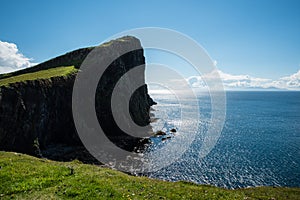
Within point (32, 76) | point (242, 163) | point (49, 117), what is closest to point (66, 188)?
point (242, 163)

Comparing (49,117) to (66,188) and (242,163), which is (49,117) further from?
(242,163)

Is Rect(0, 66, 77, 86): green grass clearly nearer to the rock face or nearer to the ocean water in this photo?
the rock face

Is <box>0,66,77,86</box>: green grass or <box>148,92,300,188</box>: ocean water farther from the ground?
<box>0,66,77,86</box>: green grass

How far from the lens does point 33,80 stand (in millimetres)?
56281

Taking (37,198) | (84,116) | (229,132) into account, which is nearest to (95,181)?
(37,198)

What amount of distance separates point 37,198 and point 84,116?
57.2m

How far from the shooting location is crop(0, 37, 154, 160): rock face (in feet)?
155

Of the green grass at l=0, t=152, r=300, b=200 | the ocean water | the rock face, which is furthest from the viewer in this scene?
the rock face

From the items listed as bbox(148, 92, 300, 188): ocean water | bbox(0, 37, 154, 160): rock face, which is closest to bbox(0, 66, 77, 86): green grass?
bbox(0, 37, 154, 160): rock face

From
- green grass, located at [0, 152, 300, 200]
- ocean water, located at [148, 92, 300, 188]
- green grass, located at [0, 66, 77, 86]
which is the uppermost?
green grass, located at [0, 66, 77, 86]

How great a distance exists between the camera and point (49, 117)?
198ft

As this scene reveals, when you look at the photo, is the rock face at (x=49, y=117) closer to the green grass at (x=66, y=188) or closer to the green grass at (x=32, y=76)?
the green grass at (x=32, y=76)

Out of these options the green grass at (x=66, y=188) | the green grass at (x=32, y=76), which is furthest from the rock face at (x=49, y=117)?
the green grass at (x=66, y=188)

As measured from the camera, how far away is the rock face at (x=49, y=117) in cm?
4734
